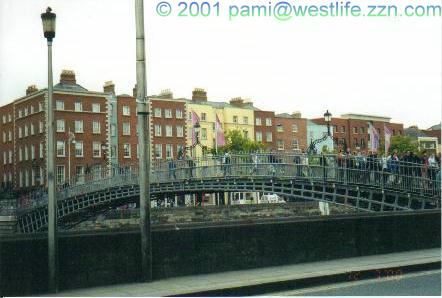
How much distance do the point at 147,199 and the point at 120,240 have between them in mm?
844

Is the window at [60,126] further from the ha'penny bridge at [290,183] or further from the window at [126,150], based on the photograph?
the ha'penny bridge at [290,183]

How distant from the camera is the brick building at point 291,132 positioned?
102375 millimetres

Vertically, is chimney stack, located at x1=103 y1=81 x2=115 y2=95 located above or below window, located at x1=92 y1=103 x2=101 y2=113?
above

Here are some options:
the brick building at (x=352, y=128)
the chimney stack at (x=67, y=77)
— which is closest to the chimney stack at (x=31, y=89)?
the chimney stack at (x=67, y=77)

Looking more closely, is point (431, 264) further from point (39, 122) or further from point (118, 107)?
point (118, 107)

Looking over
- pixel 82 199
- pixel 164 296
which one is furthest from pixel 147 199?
pixel 82 199

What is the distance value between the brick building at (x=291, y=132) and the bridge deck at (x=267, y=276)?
8890 cm

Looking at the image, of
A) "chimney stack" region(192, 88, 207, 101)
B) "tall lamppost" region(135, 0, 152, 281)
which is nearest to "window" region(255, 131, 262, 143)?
"chimney stack" region(192, 88, 207, 101)

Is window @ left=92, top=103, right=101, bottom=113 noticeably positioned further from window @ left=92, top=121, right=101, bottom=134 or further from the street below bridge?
the street below bridge

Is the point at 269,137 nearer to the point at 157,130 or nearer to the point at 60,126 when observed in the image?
the point at 157,130

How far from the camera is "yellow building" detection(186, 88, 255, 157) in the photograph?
9006cm

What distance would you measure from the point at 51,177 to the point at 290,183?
20.5m

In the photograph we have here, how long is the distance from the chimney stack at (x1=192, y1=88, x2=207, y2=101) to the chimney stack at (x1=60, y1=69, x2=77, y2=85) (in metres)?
18.6

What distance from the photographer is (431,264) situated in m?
12.3
